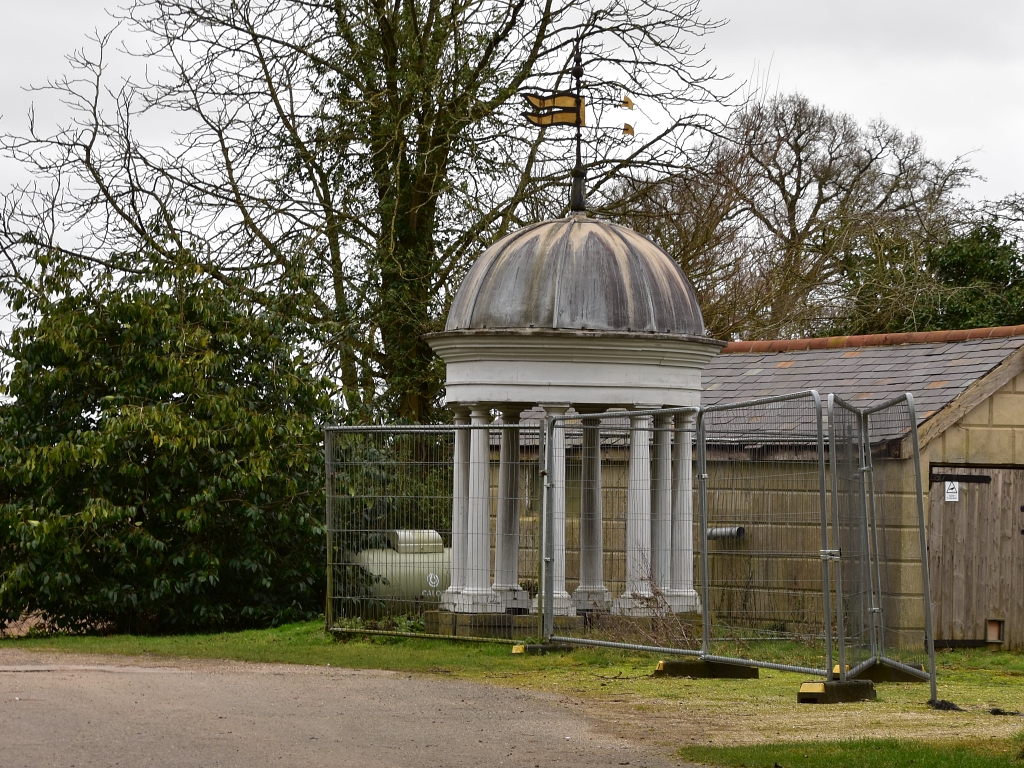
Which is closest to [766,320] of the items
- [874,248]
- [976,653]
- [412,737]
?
[874,248]

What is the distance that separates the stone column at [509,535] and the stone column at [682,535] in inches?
58.6

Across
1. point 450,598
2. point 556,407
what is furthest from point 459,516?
point 556,407

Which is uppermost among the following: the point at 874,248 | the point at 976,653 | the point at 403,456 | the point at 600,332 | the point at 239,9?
the point at 239,9

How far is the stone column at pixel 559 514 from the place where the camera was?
13.7 meters

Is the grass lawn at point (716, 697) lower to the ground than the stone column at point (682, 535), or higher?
lower

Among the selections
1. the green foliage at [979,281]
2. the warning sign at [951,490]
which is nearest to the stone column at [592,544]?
the warning sign at [951,490]

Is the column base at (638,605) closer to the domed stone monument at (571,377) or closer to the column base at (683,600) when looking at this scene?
A: the domed stone monument at (571,377)

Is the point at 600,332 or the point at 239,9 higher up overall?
the point at 239,9

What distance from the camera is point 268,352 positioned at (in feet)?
58.9

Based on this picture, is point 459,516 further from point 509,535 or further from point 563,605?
point 563,605

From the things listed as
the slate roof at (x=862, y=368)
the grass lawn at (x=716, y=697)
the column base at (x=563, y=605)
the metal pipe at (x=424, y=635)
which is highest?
the slate roof at (x=862, y=368)

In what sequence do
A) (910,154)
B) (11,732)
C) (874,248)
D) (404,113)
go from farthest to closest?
1. (910,154)
2. (874,248)
3. (404,113)
4. (11,732)

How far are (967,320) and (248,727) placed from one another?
2182cm

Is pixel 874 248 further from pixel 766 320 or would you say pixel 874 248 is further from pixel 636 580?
pixel 636 580
